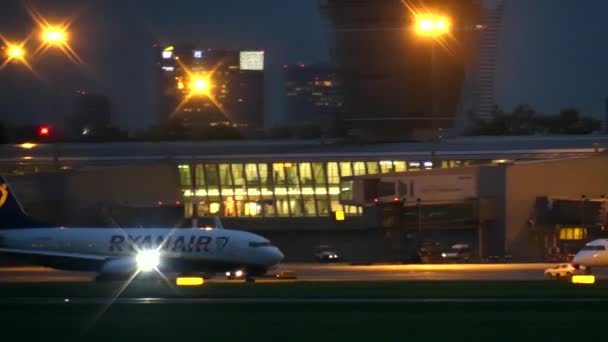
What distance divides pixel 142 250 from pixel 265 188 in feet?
177

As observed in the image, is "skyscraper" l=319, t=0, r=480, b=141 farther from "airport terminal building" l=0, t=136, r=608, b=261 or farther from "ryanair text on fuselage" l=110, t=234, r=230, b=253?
"ryanair text on fuselage" l=110, t=234, r=230, b=253

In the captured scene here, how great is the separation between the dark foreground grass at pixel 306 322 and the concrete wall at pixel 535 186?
5770 centimetres

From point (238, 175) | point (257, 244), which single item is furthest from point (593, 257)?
point (238, 175)

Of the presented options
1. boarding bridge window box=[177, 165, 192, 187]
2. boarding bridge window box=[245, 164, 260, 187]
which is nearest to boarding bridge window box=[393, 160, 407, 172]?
boarding bridge window box=[245, 164, 260, 187]

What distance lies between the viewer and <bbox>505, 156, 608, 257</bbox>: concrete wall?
288 feet

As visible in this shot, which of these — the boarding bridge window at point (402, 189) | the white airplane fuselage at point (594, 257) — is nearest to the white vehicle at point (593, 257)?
the white airplane fuselage at point (594, 257)

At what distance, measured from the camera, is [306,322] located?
26.0 meters

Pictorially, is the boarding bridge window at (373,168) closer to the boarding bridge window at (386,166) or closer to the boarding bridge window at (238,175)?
the boarding bridge window at (386,166)

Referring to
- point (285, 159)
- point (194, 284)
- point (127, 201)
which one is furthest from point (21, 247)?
point (285, 159)

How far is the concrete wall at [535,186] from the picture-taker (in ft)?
288

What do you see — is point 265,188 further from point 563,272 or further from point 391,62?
point 563,272

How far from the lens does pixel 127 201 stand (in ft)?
316

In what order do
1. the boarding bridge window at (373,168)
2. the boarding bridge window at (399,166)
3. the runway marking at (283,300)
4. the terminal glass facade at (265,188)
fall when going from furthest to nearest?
1. the terminal glass facade at (265,188)
2. the boarding bridge window at (373,168)
3. the boarding bridge window at (399,166)
4. the runway marking at (283,300)

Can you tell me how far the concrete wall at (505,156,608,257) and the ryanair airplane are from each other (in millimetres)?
37149
